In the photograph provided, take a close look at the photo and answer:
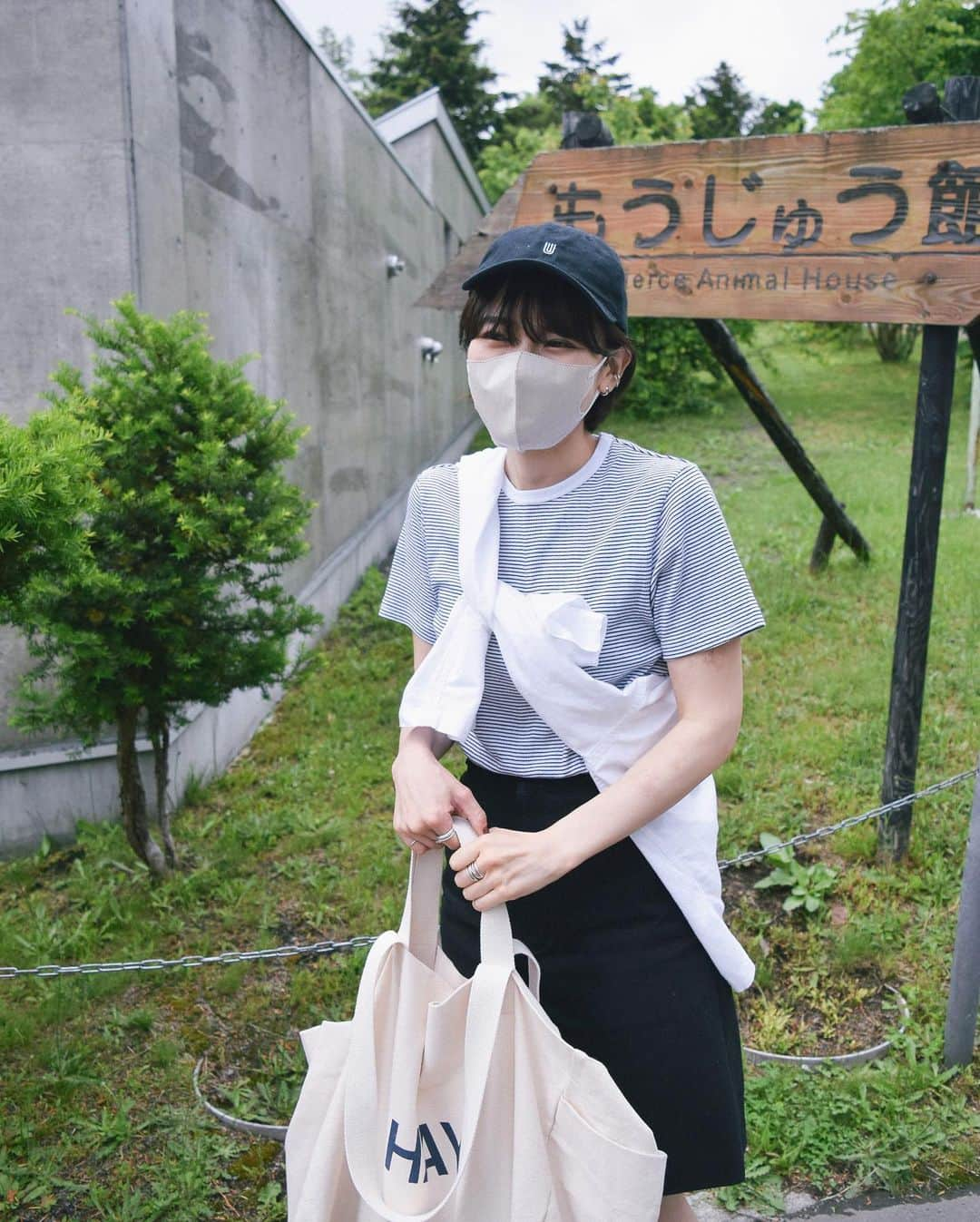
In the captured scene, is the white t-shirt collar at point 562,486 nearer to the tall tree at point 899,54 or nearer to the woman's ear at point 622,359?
the woman's ear at point 622,359

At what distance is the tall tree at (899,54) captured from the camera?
17.5 metres

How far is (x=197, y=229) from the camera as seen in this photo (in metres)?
4.68

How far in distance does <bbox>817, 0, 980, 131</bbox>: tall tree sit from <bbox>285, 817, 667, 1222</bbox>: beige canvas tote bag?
62.4 ft

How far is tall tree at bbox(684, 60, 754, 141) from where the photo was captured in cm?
3625

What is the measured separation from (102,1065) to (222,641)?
136cm

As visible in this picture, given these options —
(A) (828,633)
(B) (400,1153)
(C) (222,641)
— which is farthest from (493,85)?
(B) (400,1153)

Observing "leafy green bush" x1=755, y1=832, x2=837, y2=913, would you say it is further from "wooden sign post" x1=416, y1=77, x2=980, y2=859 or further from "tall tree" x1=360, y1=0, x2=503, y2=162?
"tall tree" x1=360, y1=0, x2=503, y2=162

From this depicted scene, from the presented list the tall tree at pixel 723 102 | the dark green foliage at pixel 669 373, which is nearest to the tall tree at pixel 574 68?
the tall tree at pixel 723 102

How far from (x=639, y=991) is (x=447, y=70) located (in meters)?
32.3

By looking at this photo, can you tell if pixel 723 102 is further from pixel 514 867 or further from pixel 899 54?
pixel 514 867

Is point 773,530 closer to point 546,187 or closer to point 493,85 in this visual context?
point 546,187

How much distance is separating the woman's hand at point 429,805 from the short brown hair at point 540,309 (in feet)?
2.24

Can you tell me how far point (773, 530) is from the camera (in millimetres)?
8758

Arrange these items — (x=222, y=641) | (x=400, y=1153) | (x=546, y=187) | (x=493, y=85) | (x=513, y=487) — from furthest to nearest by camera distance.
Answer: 1. (x=493, y=85)
2. (x=546, y=187)
3. (x=222, y=641)
4. (x=513, y=487)
5. (x=400, y=1153)
